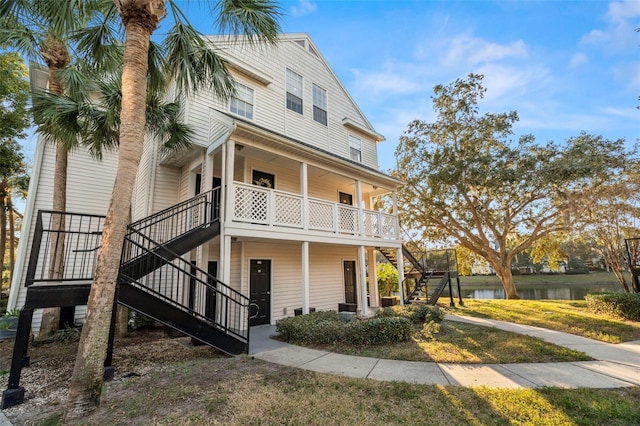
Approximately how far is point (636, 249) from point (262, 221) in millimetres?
15443

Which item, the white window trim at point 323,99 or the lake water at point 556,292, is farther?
the lake water at point 556,292

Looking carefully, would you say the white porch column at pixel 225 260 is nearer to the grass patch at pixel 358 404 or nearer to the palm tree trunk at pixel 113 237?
the grass patch at pixel 358 404

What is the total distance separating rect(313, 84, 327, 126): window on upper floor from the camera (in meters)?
14.1

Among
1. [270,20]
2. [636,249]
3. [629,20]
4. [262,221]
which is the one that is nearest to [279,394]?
[262,221]

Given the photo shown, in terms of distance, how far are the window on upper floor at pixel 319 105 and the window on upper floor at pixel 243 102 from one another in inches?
139

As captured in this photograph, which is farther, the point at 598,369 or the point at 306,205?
the point at 306,205

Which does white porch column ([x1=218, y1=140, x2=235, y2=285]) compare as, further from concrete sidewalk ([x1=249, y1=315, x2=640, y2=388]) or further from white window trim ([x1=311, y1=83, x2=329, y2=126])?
white window trim ([x1=311, y1=83, x2=329, y2=126])

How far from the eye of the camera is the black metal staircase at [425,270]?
1380 centimetres

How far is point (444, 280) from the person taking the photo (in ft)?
45.5

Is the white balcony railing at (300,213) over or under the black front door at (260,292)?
over

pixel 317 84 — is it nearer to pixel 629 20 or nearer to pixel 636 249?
pixel 629 20

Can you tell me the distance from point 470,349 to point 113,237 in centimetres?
734

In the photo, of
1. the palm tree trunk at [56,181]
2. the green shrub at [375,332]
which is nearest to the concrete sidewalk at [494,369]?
the green shrub at [375,332]

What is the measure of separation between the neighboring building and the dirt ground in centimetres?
145
